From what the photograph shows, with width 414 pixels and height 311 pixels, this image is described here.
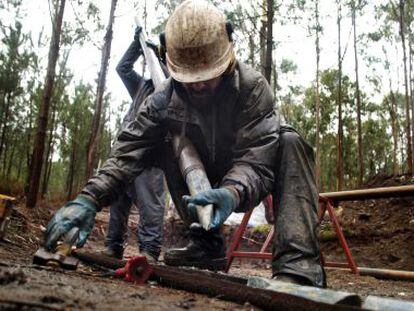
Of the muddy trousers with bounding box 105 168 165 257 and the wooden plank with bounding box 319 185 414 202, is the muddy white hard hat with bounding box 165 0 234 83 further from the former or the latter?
the wooden plank with bounding box 319 185 414 202

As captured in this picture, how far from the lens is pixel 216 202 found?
188 cm

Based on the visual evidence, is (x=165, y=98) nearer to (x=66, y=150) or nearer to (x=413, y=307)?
(x=413, y=307)

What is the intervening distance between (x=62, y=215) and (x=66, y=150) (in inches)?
720

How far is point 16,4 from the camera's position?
14.1m

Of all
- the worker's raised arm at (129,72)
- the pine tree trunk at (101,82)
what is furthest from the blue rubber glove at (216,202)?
the pine tree trunk at (101,82)

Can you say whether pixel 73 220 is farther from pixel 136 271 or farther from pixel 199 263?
pixel 199 263

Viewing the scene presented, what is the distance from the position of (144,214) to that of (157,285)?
2.09 meters

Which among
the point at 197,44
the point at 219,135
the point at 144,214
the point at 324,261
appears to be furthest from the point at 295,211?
the point at 324,261

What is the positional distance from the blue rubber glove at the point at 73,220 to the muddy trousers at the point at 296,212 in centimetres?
91

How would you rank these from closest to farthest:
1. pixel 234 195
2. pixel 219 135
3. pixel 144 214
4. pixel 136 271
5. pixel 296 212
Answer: pixel 136 271
pixel 234 195
pixel 296 212
pixel 219 135
pixel 144 214

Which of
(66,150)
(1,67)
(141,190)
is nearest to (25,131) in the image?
(66,150)

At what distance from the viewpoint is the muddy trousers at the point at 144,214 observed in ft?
12.4

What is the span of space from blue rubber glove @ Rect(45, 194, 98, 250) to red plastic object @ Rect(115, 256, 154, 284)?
289 mm

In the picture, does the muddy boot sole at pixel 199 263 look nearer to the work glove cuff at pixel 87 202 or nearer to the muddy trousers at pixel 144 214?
the work glove cuff at pixel 87 202
